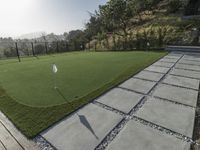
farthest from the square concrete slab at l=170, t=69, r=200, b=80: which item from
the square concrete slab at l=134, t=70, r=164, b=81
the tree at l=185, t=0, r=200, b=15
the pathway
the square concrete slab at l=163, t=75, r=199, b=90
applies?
the tree at l=185, t=0, r=200, b=15

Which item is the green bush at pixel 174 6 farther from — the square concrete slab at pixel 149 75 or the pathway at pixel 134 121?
the pathway at pixel 134 121

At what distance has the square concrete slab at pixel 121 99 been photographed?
3.03 m

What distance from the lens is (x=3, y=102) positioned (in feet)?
11.4

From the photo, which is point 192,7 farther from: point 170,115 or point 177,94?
point 170,115

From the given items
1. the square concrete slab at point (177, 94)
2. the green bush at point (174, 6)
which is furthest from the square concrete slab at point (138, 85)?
the green bush at point (174, 6)

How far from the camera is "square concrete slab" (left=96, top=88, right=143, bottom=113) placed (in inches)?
119

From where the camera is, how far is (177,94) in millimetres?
3475

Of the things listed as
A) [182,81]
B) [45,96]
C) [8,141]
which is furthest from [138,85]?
[8,141]

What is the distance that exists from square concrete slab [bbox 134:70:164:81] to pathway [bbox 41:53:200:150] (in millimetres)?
587

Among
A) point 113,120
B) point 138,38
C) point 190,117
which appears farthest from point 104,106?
point 138,38

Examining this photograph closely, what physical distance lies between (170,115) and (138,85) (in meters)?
1.50

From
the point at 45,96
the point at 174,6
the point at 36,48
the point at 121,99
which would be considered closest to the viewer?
the point at 121,99

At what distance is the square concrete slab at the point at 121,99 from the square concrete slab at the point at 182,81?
1.35 meters

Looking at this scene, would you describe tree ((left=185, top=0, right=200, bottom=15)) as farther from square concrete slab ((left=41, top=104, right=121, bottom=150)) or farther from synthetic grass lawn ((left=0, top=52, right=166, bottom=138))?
square concrete slab ((left=41, top=104, right=121, bottom=150))
